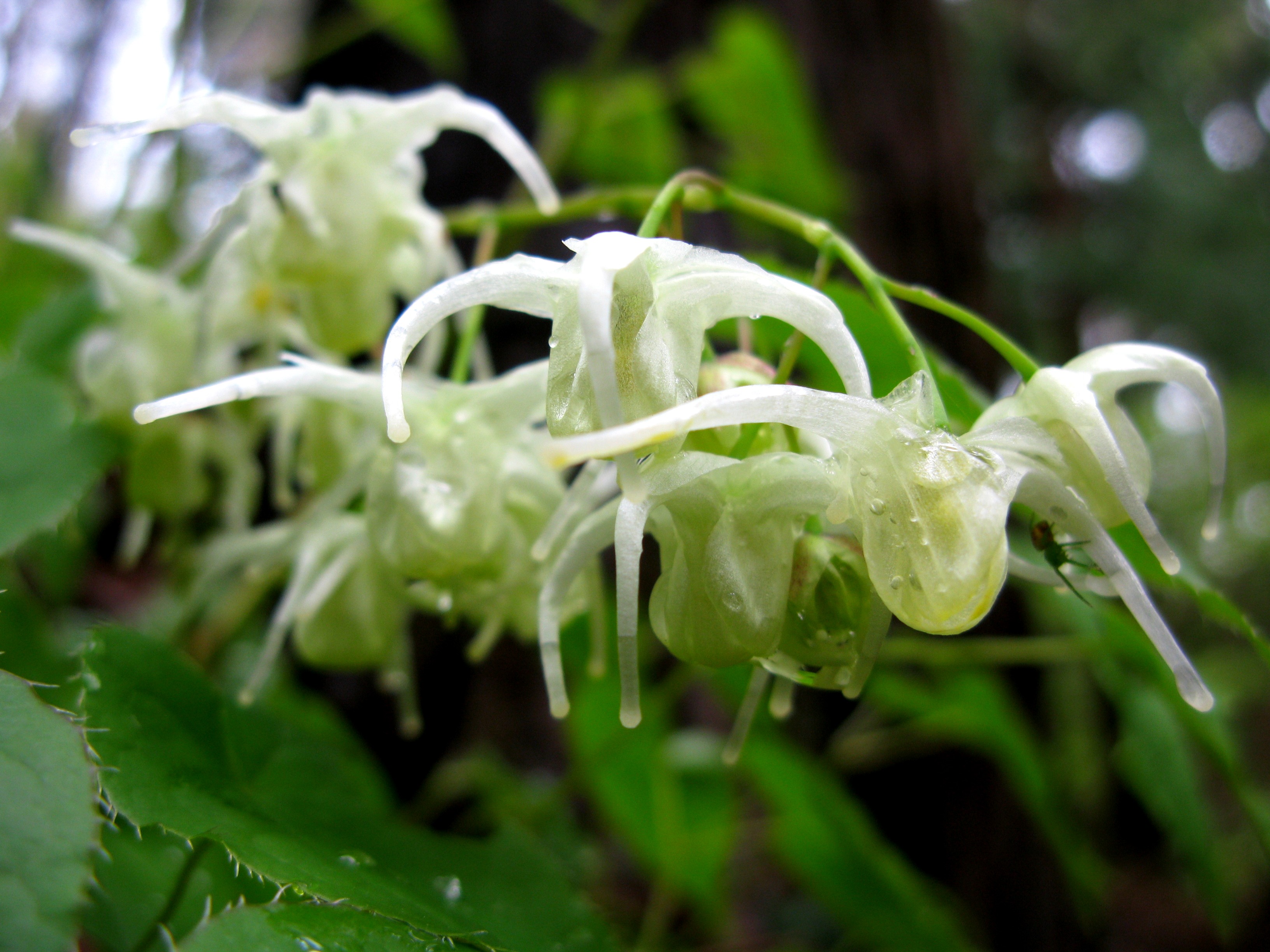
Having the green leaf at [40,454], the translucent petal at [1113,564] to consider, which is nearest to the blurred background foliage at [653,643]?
the green leaf at [40,454]

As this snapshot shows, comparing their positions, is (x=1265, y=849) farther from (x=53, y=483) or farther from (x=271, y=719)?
(x=53, y=483)

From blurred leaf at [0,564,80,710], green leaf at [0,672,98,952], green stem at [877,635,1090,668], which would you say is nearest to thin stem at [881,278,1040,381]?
green leaf at [0,672,98,952]

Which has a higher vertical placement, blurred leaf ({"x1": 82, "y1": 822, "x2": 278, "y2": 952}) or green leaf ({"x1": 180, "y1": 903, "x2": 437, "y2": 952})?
green leaf ({"x1": 180, "y1": 903, "x2": 437, "y2": 952})

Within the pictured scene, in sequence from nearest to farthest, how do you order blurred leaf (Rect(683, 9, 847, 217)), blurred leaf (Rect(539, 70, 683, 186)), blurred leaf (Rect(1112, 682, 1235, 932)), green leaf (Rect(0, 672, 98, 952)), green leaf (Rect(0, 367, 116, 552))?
green leaf (Rect(0, 672, 98, 952))
green leaf (Rect(0, 367, 116, 552))
blurred leaf (Rect(1112, 682, 1235, 932))
blurred leaf (Rect(539, 70, 683, 186))
blurred leaf (Rect(683, 9, 847, 217))

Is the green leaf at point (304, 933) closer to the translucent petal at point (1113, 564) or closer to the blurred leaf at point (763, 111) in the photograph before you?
the translucent petal at point (1113, 564)

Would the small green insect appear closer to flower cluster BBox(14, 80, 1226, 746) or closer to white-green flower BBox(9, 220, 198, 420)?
flower cluster BBox(14, 80, 1226, 746)

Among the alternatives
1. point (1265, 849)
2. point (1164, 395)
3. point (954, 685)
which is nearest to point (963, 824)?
point (954, 685)

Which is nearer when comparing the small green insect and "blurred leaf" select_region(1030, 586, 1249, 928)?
the small green insect

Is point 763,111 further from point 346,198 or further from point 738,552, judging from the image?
point 738,552
